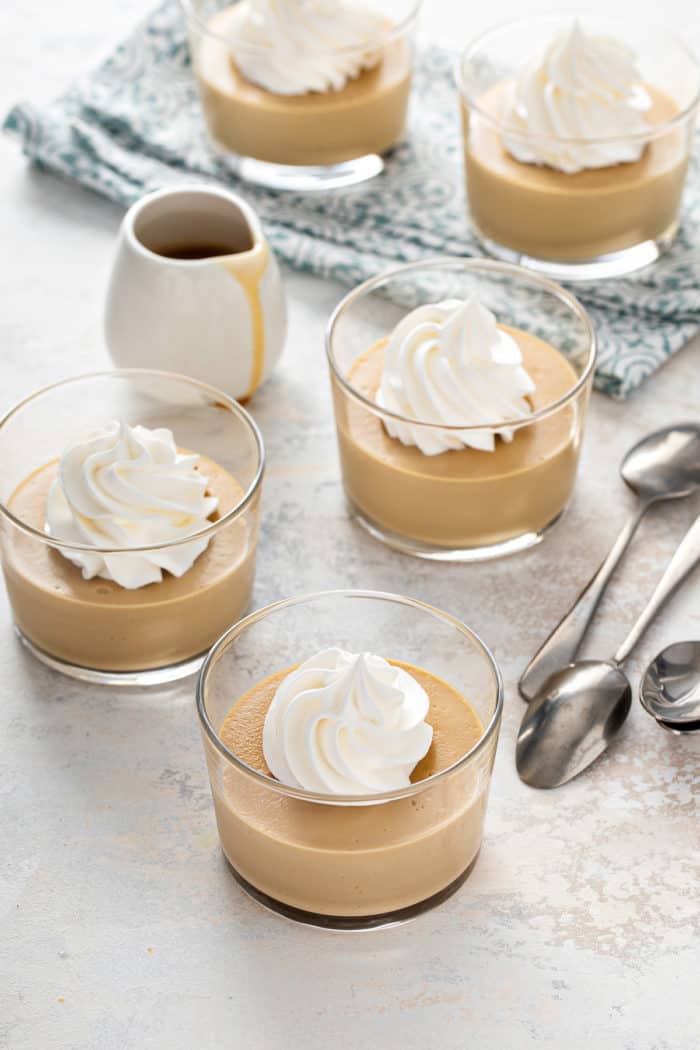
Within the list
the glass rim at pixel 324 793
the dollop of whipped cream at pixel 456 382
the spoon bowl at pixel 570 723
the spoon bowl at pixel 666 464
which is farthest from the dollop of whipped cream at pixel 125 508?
the spoon bowl at pixel 666 464

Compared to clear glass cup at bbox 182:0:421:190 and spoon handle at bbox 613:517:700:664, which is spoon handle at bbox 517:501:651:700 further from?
clear glass cup at bbox 182:0:421:190

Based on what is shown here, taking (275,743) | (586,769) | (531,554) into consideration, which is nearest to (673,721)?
(586,769)

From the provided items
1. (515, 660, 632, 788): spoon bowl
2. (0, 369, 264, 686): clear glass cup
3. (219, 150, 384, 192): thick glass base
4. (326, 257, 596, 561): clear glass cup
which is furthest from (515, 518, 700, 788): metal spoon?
(219, 150, 384, 192): thick glass base

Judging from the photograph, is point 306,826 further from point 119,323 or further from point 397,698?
point 119,323

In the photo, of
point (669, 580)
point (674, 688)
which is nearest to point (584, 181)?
point (669, 580)

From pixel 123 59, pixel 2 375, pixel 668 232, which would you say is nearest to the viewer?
pixel 2 375

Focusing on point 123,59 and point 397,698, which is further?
point 123,59
